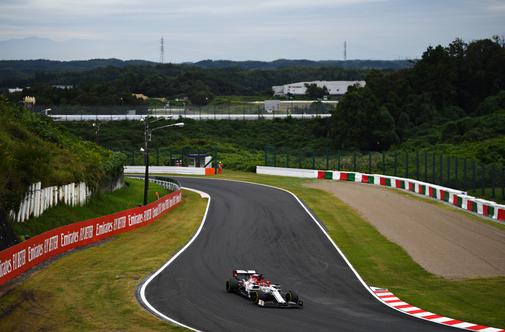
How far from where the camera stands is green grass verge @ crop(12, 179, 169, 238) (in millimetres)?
42744

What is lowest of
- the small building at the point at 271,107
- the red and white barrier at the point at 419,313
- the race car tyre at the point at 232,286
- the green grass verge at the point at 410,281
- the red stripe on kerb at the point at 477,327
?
the green grass verge at the point at 410,281

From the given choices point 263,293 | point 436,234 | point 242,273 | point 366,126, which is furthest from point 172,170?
point 263,293

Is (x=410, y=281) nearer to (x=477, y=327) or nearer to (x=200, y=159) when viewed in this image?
(x=477, y=327)

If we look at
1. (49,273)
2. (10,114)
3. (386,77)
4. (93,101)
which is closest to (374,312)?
(49,273)

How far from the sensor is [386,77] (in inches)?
5738

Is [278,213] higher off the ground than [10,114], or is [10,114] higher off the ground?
[10,114]

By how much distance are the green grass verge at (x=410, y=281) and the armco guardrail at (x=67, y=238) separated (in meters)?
11.3

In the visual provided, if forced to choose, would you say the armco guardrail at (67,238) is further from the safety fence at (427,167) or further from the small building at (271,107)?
the small building at (271,107)

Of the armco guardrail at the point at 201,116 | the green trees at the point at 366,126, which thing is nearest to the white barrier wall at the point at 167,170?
the green trees at the point at 366,126

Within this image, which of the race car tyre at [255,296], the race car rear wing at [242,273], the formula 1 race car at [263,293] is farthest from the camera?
the race car rear wing at [242,273]

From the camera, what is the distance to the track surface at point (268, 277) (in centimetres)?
2453

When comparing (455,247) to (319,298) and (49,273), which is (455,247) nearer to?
(319,298)

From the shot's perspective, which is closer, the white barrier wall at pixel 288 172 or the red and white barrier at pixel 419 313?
the red and white barrier at pixel 419 313

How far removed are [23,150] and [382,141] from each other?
8317 cm
